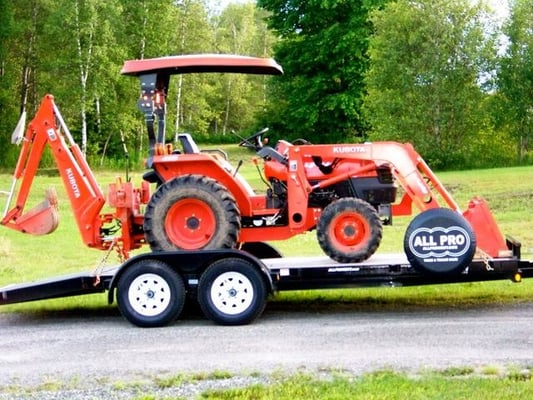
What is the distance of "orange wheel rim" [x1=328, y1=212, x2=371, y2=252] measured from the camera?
→ 31.4 feet

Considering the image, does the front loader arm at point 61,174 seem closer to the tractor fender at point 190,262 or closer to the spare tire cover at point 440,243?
the tractor fender at point 190,262

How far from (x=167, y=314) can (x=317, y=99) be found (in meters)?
38.7

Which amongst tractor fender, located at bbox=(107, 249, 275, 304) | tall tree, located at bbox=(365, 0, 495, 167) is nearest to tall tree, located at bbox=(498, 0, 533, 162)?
tall tree, located at bbox=(365, 0, 495, 167)

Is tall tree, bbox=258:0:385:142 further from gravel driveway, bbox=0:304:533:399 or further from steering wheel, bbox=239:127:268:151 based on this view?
gravel driveway, bbox=0:304:533:399

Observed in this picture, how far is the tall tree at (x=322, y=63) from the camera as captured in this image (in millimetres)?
46375

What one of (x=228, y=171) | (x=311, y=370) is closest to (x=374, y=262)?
(x=228, y=171)

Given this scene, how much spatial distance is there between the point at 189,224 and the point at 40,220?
180cm

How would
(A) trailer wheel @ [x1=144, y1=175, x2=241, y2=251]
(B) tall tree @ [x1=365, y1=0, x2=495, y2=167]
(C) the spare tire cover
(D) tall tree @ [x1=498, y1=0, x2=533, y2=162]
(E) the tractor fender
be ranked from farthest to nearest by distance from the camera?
Result: 1. (D) tall tree @ [x1=498, y1=0, x2=533, y2=162]
2. (B) tall tree @ [x1=365, y1=0, x2=495, y2=167]
3. (A) trailer wheel @ [x1=144, y1=175, x2=241, y2=251]
4. (E) the tractor fender
5. (C) the spare tire cover

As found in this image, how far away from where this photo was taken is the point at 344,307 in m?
10.2

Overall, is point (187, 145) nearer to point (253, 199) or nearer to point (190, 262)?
point (253, 199)

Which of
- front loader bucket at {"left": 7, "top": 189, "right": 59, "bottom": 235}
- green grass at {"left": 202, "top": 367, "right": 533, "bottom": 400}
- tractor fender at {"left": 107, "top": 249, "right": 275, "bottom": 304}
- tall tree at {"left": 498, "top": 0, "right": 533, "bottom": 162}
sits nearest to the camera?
green grass at {"left": 202, "top": 367, "right": 533, "bottom": 400}

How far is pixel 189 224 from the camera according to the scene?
9.81m

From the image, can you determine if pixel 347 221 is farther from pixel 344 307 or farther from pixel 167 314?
pixel 167 314

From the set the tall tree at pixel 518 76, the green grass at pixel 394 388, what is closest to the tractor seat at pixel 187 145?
the green grass at pixel 394 388
